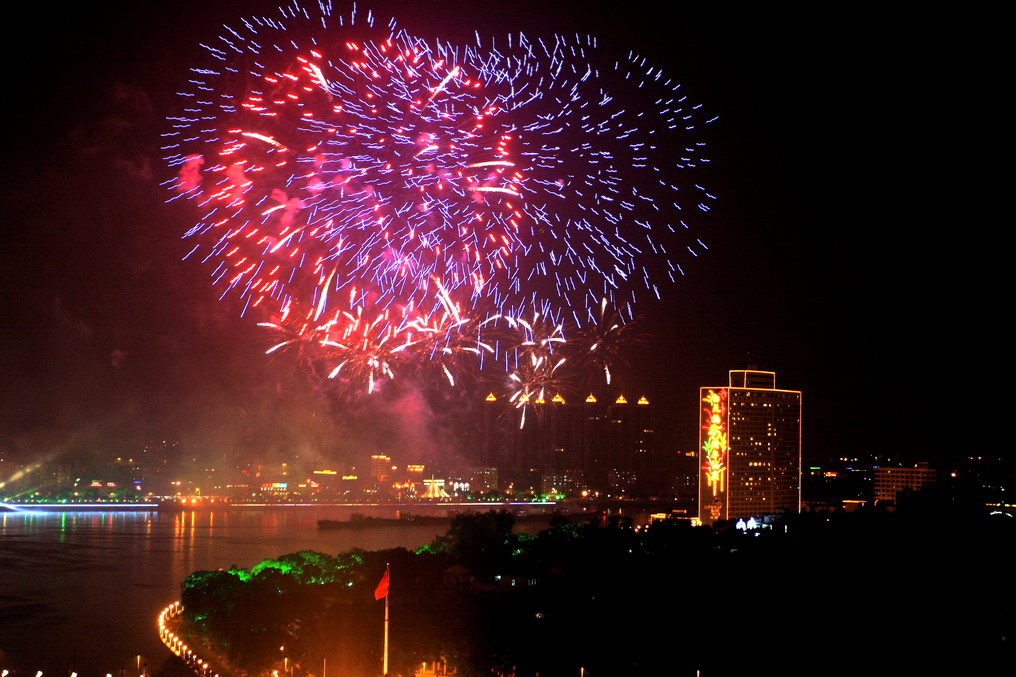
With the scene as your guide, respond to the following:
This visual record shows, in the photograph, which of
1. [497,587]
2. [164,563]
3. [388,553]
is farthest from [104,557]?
[497,587]

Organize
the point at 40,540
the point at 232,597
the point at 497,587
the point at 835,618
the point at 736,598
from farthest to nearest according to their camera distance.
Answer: the point at 40,540 → the point at 497,587 → the point at 232,597 → the point at 736,598 → the point at 835,618

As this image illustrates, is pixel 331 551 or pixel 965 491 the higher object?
pixel 965 491

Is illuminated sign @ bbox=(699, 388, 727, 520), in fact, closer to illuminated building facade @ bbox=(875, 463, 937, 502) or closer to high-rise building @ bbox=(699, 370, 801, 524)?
high-rise building @ bbox=(699, 370, 801, 524)

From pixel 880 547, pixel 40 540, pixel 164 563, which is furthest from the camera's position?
pixel 40 540

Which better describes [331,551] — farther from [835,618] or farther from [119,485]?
[119,485]

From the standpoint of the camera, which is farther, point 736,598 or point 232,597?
point 232,597

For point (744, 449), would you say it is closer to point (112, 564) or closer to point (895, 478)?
point (895, 478)

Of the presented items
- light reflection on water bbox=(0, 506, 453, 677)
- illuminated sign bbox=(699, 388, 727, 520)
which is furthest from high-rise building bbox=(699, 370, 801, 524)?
light reflection on water bbox=(0, 506, 453, 677)
